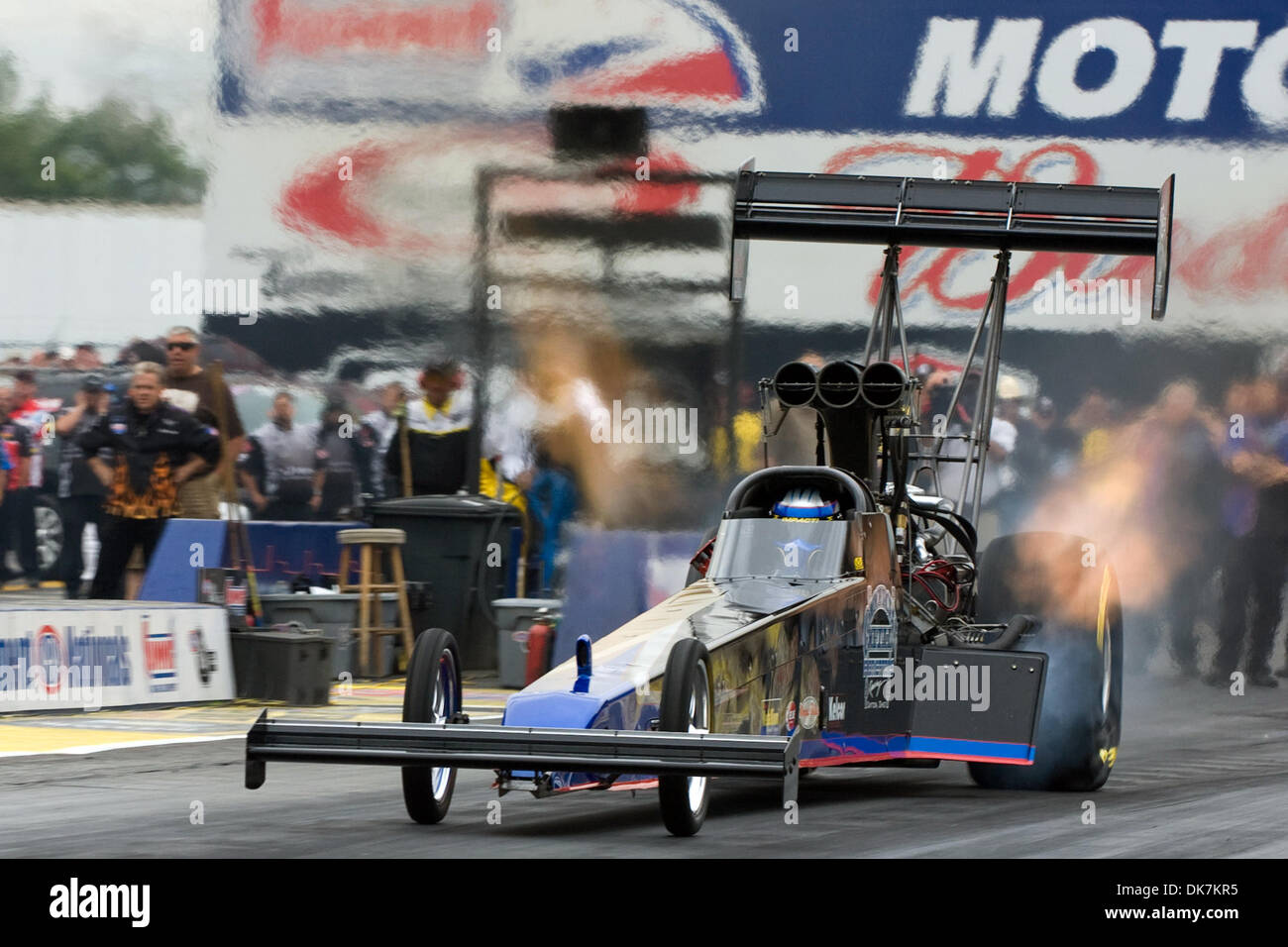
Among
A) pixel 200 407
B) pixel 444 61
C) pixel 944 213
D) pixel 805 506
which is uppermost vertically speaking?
pixel 444 61

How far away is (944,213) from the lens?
38.7 feet

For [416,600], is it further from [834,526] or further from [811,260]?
[834,526]

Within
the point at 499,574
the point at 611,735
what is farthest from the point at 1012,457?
the point at 611,735

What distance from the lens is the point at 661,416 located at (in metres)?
19.2

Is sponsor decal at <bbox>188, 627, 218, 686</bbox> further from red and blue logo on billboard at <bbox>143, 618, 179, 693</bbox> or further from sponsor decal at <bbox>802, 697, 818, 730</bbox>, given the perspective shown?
sponsor decal at <bbox>802, 697, 818, 730</bbox>

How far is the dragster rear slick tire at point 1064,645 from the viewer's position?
10.7 m

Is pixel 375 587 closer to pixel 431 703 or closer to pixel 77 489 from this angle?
pixel 77 489

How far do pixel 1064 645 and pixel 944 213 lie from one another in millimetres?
2745

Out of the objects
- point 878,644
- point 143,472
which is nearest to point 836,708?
point 878,644

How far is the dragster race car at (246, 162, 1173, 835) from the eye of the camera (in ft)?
25.6

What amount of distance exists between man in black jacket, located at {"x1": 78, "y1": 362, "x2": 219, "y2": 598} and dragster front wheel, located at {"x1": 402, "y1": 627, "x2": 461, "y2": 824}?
8882mm

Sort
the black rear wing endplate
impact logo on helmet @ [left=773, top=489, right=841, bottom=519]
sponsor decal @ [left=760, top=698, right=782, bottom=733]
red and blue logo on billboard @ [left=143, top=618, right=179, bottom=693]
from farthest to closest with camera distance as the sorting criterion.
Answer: red and blue logo on billboard @ [left=143, top=618, right=179, bottom=693] → impact logo on helmet @ [left=773, top=489, right=841, bottom=519] → sponsor decal @ [left=760, top=698, right=782, bottom=733] → the black rear wing endplate

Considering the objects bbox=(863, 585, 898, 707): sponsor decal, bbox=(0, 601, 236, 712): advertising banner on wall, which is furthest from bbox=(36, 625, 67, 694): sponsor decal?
bbox=(863, 585, 898, 707): sponsor decal

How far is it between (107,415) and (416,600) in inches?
134
